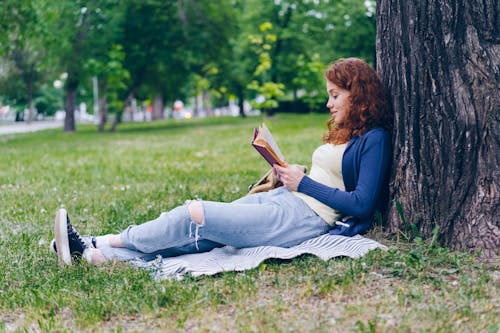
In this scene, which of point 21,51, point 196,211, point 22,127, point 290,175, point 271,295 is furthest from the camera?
point 22,127

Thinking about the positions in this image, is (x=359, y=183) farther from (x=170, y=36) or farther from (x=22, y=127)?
(x=22, y=127)

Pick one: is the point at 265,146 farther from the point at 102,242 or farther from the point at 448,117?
the point at 102,242

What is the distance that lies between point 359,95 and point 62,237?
6.98 ft

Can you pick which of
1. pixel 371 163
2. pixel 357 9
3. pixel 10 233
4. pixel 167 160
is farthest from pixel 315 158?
pixel 357 9

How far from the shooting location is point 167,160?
41.6 feet

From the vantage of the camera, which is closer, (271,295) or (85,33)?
(271,295)

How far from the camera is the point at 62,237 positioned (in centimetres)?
430

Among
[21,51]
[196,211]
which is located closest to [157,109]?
[21,51]

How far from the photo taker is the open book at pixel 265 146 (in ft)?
14.0

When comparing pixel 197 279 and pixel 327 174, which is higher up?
pixel 327 174

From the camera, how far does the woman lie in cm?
428

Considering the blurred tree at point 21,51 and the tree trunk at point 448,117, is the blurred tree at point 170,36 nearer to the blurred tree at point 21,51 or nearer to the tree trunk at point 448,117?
the blurred tree at point 21,51

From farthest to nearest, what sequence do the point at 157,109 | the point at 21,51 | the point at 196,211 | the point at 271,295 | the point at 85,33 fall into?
the point at 157,109
the point at 21,51
the point at 85,33
the point at 196,211
the point at 271,295

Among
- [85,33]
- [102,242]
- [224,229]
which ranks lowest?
[102,242]
